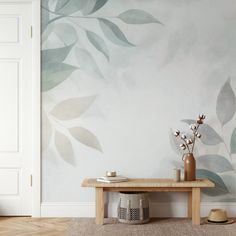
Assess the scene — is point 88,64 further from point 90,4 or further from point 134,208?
point 134,208

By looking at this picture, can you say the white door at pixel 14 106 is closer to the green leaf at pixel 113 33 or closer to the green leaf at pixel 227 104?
the green leaf at pixel 113 33

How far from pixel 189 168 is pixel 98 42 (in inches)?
59.3

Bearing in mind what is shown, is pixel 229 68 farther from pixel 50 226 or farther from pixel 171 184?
pixel 50 226

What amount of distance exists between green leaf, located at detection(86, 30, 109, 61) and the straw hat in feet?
5.89

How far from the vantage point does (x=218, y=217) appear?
167 inches

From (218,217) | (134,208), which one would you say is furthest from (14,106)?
(218,217)

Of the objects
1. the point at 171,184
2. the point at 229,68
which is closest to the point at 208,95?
the point at 229,68

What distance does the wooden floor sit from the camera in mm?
3920

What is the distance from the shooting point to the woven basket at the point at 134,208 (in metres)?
4.17

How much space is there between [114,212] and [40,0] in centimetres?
220

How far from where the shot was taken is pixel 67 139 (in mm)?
4582

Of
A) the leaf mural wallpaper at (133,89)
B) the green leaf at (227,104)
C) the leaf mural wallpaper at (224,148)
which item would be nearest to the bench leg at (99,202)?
the leaf mural wallpaper at (133,89)

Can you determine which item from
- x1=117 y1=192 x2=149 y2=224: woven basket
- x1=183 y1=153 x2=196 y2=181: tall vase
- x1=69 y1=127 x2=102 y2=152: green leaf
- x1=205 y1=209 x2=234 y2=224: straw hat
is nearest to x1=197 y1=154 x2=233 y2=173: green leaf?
x1=183 y1=153 x2=196 y2=181: tall vase

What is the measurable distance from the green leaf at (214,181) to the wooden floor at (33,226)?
134 cm
